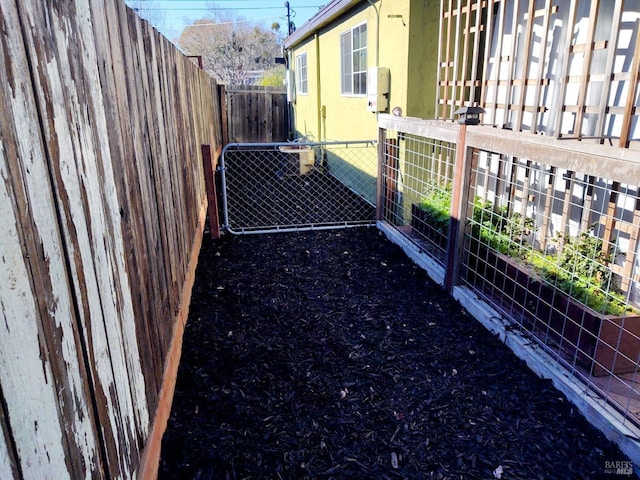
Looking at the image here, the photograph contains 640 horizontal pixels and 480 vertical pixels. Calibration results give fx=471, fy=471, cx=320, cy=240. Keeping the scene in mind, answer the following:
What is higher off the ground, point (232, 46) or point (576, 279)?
point (232, 46)

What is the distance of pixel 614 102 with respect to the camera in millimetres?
3533

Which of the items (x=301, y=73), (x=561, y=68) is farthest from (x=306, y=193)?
(x=301, y=73)

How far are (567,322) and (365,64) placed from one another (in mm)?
5570

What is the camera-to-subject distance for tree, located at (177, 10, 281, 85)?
36.5 m

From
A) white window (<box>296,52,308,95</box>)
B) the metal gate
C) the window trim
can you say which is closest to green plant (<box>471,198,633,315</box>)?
the metal gate

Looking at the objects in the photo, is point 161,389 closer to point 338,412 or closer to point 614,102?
point 338,412

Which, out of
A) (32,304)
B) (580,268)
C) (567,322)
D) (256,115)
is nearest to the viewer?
(32,304)

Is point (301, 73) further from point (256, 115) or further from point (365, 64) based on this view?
point (365, 64)

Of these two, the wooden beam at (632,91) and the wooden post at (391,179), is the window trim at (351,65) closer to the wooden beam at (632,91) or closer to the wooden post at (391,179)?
the wooden post at (391,179)

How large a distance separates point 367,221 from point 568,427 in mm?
3915

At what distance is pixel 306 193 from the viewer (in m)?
8.23

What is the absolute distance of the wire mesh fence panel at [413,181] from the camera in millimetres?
4836

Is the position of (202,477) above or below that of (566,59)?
below

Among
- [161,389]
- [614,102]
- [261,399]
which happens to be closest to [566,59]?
[614,102]
